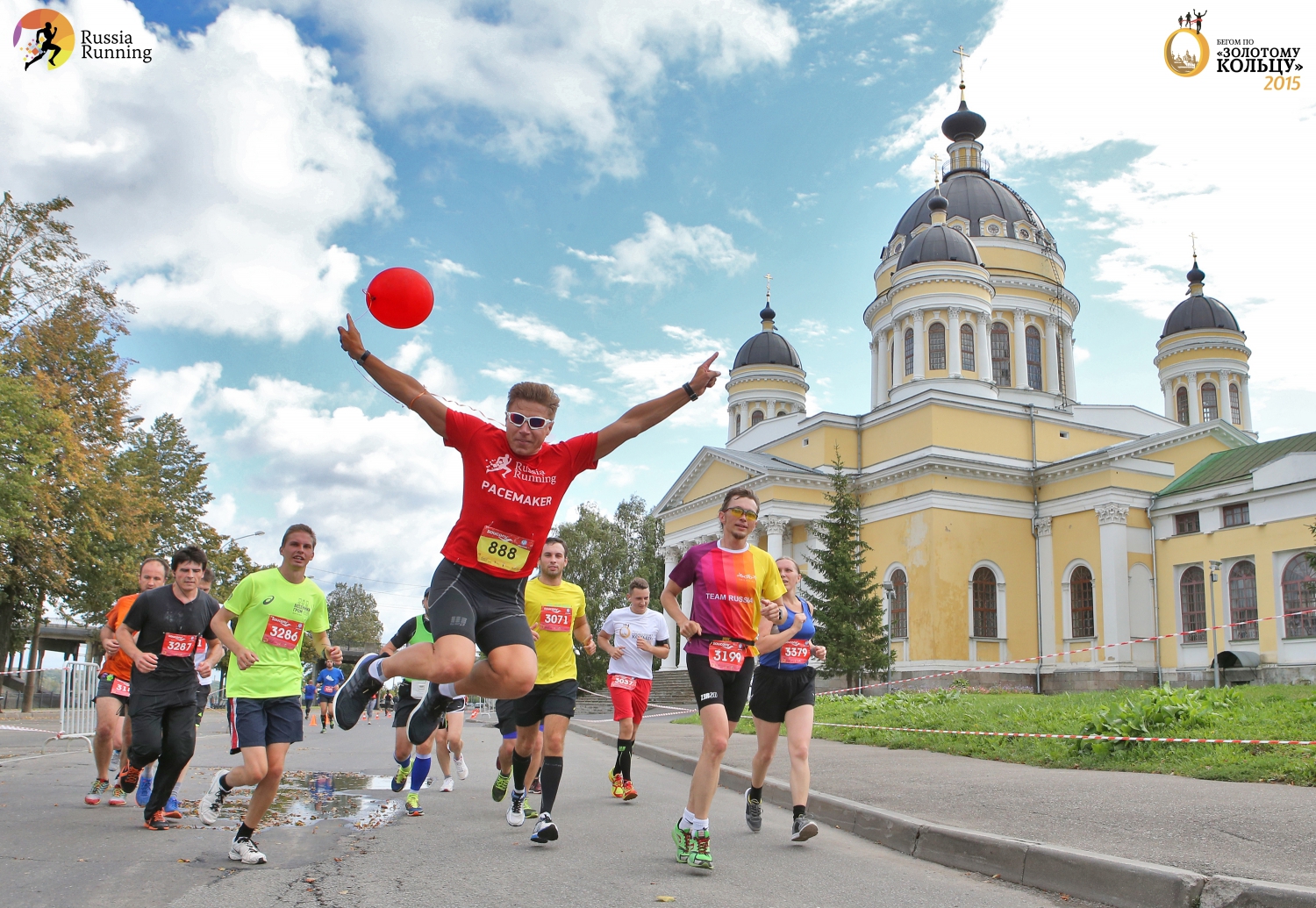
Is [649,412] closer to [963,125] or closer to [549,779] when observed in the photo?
[549,779]

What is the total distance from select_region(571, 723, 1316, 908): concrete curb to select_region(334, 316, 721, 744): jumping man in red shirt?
3017 millimetres

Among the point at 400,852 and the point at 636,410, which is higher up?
the point at 636,410

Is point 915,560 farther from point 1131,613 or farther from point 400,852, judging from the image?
point 400,852

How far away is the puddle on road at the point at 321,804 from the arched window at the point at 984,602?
110 ft

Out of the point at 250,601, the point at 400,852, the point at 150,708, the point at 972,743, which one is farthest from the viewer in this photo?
the point at 972,743

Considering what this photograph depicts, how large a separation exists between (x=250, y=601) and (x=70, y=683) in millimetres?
14928

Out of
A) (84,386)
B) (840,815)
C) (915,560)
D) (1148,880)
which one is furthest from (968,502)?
(1148,880)

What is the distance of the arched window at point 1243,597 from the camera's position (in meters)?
32.8

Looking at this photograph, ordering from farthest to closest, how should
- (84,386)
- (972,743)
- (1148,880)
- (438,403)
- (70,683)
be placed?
(84,386) < (70,683) < (972,743) < (438,403) < (1148,880)

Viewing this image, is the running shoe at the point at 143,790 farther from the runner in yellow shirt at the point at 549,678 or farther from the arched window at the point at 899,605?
the arched window at the point at 899,605

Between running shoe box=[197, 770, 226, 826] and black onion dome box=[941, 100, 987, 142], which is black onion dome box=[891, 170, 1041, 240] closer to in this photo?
black onion dome box=[941, 100, 987, 142]

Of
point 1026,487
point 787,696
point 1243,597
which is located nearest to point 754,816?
point 787,696

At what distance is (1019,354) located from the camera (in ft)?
160

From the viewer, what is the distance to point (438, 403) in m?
5.32
